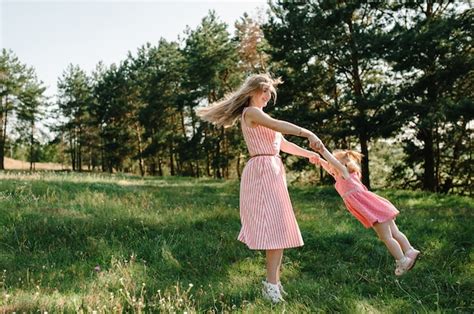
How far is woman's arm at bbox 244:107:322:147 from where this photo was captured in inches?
172

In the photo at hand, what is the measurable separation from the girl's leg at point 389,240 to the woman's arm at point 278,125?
1723 mm

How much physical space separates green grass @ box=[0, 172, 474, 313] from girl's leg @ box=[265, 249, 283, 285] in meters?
0.27

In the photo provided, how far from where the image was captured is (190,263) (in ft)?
18.7

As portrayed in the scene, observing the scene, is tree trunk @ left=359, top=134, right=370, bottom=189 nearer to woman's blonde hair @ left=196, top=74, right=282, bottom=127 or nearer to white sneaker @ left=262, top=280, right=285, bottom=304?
woman's blonde hair @ left=196, top=74, right=282, bottom=127

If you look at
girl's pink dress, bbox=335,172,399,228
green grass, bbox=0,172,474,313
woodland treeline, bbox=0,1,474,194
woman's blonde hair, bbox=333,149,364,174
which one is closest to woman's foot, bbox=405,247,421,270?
green grass, bbox=0,172,474,313

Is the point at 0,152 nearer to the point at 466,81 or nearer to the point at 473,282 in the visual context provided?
the point at 466,81

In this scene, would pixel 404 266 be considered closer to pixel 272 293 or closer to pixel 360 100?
pixel 272 293

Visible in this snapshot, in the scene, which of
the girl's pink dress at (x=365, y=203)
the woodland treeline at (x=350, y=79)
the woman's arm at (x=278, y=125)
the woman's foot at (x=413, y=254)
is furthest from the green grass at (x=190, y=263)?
the woodland treeline at (x=350, y=79)

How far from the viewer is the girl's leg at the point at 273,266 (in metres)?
4.41

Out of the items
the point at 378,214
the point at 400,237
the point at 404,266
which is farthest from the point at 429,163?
the point at 404,266

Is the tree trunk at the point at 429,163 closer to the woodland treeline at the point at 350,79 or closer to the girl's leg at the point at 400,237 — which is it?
the woodland treeline at the point at 350,79

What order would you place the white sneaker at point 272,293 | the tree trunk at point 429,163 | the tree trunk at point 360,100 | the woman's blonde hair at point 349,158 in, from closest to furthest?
the white sneaker at point 272,293
the woman's blonde hair at point 349,158
the tree trunk at point 360,100
the tree trunk at point 429,163

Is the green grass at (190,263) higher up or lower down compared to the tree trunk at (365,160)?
lower down

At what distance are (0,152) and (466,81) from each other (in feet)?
162
